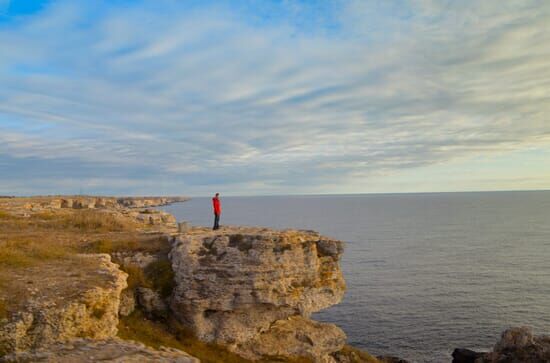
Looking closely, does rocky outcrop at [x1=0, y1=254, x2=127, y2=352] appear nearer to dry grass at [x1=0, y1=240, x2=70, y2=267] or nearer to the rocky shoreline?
the rocky shoreline

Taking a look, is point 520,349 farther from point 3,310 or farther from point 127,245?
point 3,310

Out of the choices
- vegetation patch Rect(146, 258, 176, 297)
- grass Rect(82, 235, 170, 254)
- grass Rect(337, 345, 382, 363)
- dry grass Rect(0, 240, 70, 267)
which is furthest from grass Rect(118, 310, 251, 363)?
grass Rect(337, 345, 382, 363)

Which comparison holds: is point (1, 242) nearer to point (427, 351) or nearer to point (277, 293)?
point (277, 293)

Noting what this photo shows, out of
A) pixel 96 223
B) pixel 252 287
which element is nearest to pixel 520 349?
pixel 252 287

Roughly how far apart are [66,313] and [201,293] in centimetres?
806

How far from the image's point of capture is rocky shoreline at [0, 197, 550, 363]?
1263cm

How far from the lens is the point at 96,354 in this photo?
10.8 meters

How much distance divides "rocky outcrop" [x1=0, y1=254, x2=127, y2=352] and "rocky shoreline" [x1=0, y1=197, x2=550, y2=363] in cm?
3

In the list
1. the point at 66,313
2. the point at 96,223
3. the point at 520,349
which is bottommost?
the point at 520,349

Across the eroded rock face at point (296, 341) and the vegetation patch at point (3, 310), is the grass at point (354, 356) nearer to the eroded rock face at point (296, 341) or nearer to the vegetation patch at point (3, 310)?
the eroded rock face at point (296, 341)

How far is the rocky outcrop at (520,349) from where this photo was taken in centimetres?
2656

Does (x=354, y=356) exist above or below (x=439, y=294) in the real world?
below

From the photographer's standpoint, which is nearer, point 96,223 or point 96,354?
point 96,354

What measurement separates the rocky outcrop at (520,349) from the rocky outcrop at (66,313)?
25.6 meters
